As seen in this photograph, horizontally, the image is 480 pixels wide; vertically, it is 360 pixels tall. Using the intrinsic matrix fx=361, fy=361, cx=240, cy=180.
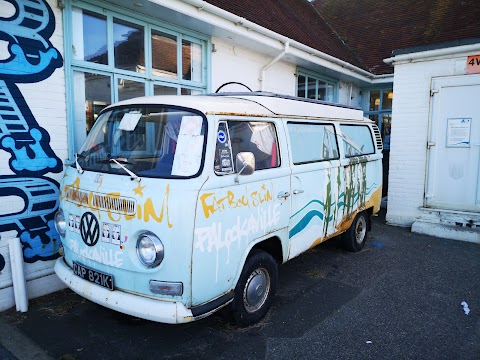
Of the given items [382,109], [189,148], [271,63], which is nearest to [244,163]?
[189,148]

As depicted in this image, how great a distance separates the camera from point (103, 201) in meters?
3.05

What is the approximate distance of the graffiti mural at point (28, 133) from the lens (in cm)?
394

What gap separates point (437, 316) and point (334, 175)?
6.50 ft

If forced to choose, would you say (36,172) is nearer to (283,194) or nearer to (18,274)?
(18,274)

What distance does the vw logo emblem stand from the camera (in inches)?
122

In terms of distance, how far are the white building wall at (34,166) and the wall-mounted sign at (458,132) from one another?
6.90 meters

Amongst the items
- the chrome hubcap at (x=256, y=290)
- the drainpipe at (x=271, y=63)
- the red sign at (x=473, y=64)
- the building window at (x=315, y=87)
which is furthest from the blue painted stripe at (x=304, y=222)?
the building window at (x=315, y=87)

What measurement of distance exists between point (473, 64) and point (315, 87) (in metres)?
3.71

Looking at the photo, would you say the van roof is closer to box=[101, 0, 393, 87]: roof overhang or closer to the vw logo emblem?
the vw logo emblem

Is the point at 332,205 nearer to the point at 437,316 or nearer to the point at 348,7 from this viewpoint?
the point at 437,316

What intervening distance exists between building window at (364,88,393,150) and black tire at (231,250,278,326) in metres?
8.44

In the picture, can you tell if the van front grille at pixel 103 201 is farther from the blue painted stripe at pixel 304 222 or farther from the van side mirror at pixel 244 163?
the blue painted stripe at pixel 304 222

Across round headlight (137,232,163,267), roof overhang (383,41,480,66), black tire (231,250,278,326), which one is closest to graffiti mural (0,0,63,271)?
round headlight (137,232,163,267)

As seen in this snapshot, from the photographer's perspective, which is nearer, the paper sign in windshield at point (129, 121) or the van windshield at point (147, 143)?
the van windshield at point (147, 143)
